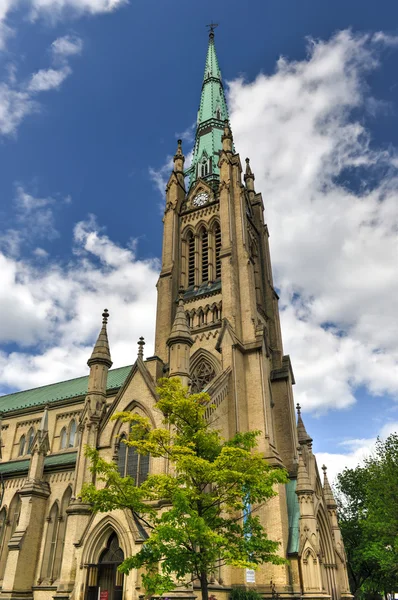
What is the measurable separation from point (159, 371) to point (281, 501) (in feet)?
35.5

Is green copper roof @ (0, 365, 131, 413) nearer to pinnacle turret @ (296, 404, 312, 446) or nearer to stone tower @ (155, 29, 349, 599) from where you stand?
stone tower @ (155, 29, 349, 599)

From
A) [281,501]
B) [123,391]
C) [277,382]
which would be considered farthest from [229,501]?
[277,382]

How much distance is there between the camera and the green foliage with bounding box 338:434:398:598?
34.2m

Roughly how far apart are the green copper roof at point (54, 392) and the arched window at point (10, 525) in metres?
8.75

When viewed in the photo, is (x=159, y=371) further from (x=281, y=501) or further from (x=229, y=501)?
(x=229, y=501)

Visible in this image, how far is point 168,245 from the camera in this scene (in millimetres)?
39344

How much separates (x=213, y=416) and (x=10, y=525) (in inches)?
604

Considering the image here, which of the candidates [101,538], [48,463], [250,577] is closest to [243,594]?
[250,577]

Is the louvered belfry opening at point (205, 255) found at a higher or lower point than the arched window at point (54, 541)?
higher

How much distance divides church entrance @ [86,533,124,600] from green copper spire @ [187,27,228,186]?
3211 cm

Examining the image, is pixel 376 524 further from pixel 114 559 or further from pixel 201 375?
pixel 114 559

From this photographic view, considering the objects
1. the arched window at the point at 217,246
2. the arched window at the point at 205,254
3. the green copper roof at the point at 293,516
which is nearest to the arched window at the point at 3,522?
the green copper roof at the point at 293,516

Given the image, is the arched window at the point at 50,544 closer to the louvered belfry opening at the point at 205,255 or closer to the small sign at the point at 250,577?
the small sign at the point at 250,577

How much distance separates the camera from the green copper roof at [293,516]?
24516 mm
